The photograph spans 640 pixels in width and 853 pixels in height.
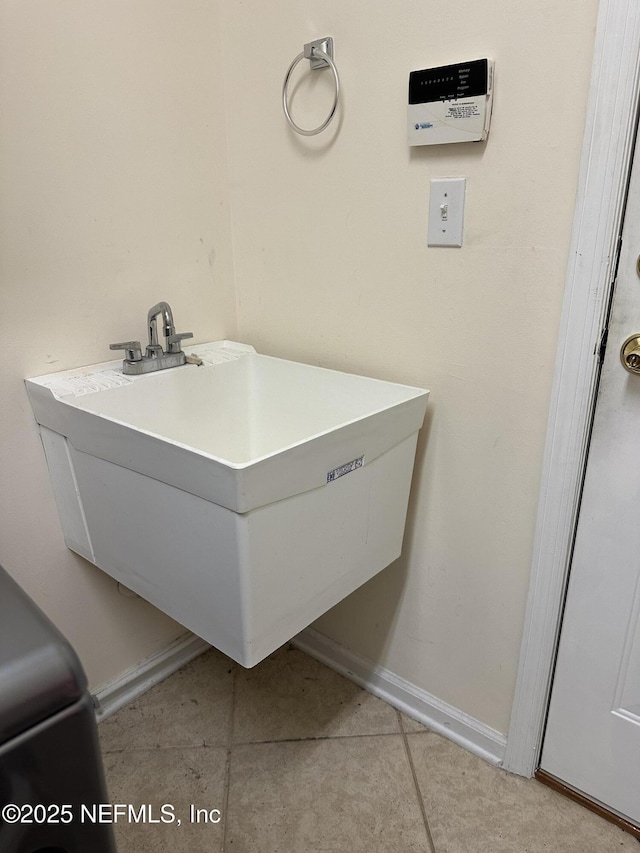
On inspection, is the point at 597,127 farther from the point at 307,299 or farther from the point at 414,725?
the point at 414,725

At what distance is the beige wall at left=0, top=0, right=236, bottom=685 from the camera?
1.07 meters

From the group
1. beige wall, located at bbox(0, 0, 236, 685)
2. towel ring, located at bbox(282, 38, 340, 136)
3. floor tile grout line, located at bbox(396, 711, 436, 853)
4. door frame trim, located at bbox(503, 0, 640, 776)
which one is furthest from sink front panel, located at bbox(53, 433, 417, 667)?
towel ring, located at bbox(282, 38, 340, 136)

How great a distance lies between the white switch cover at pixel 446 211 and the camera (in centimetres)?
104

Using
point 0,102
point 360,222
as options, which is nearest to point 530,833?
point 360,222

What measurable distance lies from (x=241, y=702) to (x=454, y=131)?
1.39m

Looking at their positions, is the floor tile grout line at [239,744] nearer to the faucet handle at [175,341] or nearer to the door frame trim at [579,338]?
the door frame trim at [579,338]

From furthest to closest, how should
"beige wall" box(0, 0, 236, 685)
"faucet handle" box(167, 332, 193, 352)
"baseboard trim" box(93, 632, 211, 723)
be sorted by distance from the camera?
"baseboard trim" box(93, 632, 211, 723) < "faucet handle" box(167, 332, 193, 352) < "beige wall" box(0, 0, 236, 685)

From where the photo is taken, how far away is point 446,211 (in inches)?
41.9

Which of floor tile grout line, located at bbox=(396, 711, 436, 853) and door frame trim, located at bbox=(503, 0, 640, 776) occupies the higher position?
door frame trim, located at bbox=(503, 0, 640, 776)

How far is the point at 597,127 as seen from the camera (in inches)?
34.3

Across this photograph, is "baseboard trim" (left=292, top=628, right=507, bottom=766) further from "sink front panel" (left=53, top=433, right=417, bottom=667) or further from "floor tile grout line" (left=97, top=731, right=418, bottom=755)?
"sink front panel" (left=53, top=433, right=417, bottom=667)

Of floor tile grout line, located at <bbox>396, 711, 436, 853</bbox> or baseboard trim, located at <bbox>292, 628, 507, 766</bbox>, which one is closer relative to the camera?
floor tile grout line, located at <bbox>396, 711, 436, 853</bbox>

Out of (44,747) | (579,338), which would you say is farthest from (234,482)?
(579,338)

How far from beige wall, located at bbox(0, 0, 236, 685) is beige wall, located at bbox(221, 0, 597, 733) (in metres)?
0.11
